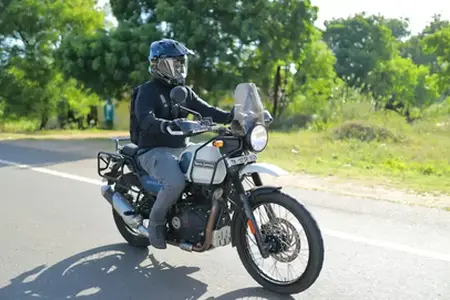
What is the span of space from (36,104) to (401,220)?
25.9 metres

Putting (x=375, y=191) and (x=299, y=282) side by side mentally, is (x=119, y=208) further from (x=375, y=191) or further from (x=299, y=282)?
(x=375, y=191)

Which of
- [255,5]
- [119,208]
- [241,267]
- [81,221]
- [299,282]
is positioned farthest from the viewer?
[255,5]

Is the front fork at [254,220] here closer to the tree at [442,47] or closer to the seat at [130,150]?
the seat at [130,150]

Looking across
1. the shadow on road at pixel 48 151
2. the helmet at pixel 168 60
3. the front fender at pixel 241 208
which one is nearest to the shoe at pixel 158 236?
the front fender at pixel 241 208

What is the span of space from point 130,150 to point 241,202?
4.67 feet

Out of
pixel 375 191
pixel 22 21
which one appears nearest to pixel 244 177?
pixel 375 191

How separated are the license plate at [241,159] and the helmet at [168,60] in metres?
0.99

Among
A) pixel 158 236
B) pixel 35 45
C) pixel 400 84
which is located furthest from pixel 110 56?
pixel 400 84

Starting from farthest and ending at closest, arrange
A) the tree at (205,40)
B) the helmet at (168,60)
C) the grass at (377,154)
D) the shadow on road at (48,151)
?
1. the tree at (205,40)
2. the shadow on road at (48,151)
3. the grass at (377,154)
4. the helmet at (168,60)

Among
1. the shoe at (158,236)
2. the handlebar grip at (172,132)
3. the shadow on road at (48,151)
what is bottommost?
the shadow on road at (48,151)

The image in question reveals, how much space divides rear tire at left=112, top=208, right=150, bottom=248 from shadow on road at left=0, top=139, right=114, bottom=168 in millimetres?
6691

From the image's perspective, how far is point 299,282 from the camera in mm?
4184

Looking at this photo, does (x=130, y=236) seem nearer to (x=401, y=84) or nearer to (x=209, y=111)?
(x=209, y=111)

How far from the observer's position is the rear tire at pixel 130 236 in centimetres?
554
